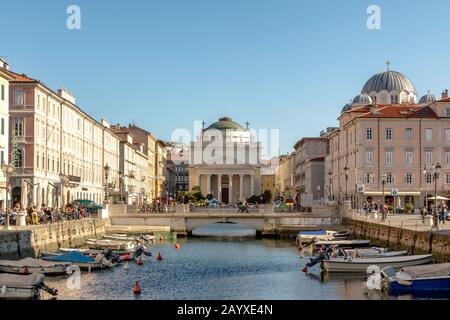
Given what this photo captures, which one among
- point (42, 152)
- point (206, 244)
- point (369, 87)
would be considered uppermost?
point (369, 87)

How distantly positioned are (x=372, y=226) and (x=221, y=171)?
11408 cm

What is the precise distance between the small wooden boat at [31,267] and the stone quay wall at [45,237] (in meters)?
3.28

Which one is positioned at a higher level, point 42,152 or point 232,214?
point 42,152

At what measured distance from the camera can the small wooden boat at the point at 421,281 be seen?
32.0 m

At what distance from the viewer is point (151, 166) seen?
169750mm

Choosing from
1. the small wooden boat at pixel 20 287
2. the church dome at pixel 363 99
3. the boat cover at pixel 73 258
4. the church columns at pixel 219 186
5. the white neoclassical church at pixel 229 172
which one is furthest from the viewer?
the white neoclassical church at pixel 229 172

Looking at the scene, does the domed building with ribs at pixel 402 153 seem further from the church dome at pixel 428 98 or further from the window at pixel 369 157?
the church dome at pixel 428 98

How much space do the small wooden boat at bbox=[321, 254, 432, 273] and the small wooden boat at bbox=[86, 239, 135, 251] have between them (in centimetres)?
1948

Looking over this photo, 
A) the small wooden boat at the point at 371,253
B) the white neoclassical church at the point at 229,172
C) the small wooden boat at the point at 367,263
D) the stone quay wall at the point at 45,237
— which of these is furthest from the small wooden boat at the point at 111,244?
the white neoclassical church at the point at 229,172

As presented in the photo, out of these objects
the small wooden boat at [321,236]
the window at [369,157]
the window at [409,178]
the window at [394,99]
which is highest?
the window at [394,99]

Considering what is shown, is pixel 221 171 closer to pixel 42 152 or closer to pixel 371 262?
pixel 42 152

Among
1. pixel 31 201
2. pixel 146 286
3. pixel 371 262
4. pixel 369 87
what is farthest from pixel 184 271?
pixel 369 87

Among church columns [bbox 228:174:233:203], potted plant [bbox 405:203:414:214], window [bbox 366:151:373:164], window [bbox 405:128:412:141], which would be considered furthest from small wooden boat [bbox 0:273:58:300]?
church columns [bbox 228:174:233:203]

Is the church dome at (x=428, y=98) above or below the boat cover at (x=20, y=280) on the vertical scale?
above
